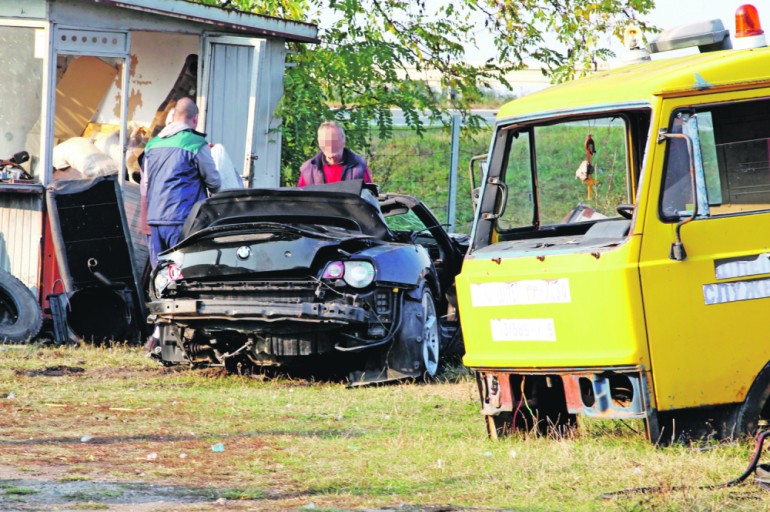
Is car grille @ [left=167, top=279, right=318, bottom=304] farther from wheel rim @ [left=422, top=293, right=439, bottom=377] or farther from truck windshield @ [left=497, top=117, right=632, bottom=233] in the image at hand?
truck windshield @ [left=497, top=117, right=632, bottom=233]

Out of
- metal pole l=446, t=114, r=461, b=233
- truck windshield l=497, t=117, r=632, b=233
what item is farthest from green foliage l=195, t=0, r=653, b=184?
truck windshield l=497, t=117, r=632, b=233

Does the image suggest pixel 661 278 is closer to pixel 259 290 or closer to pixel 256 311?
pixel 256 311

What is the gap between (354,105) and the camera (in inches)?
656

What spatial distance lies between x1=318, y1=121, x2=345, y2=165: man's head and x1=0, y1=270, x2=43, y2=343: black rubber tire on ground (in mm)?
3278

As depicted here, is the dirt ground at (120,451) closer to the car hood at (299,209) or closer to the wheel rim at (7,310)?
the car hood at (299,209)

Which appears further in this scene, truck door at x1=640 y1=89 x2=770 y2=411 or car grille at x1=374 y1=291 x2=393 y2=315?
car grille at x1=374 y1=291 x2=393 y2=315

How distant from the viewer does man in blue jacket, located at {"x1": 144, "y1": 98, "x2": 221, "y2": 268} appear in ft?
37.1

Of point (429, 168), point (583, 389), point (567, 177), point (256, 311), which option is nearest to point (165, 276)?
point (256, 311)

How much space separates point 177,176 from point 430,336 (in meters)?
2.88

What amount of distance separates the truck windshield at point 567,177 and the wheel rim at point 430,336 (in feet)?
6.64

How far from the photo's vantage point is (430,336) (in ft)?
32.9

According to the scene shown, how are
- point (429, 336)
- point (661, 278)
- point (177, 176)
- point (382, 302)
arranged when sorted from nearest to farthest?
1. point (661, 278)
2. point (382, 302)
3. point (429, 336)
4. point (177, 176)

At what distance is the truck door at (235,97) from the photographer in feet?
47.9

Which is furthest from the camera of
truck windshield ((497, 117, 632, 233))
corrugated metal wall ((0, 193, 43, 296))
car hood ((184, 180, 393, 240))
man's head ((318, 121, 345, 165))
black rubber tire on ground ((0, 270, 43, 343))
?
corrugated metal wall ((0, 193, 43, 296))
